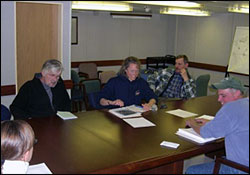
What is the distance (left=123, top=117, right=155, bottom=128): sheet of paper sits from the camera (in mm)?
3033

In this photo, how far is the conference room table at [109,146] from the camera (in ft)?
7.11

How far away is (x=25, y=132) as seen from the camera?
5.76ft

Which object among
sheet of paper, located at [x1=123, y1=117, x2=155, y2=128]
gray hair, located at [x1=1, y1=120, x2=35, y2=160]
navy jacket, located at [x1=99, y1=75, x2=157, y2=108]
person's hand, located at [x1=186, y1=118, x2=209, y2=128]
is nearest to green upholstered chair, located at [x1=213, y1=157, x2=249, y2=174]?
person's hand, located at [x1=186, y1=118, x2=209, y2=128]

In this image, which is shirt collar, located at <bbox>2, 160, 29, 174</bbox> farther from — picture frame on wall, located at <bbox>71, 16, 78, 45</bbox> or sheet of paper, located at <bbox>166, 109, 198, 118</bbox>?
picture frame on wall, located at <bbox>71, 16, 78, 45</bbox>

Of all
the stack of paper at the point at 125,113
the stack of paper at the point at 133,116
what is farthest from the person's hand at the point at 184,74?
the stack of paper at the point at 125,113

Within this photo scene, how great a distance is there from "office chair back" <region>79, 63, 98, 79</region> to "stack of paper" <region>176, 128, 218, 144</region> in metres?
5.34

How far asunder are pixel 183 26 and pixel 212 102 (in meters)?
5.70

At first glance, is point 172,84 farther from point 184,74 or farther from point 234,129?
point 234,129

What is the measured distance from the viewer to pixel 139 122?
312 cm

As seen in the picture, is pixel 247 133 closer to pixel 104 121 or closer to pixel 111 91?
pixel 104 121

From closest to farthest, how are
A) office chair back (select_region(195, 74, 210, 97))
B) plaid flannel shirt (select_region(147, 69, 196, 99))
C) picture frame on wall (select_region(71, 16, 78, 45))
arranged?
plaid flannel shirt (select_region(147, 69, 196, 99)) → office chair back (select_region(195, 74, 210, 97)) → picture frame on wall (select_region(71, 16, 78, 45))

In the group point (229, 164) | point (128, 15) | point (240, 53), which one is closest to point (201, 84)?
point (240, 53)

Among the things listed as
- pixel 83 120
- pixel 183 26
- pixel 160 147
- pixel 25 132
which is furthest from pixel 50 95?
pixel 183 26

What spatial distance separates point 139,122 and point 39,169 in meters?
1.29
